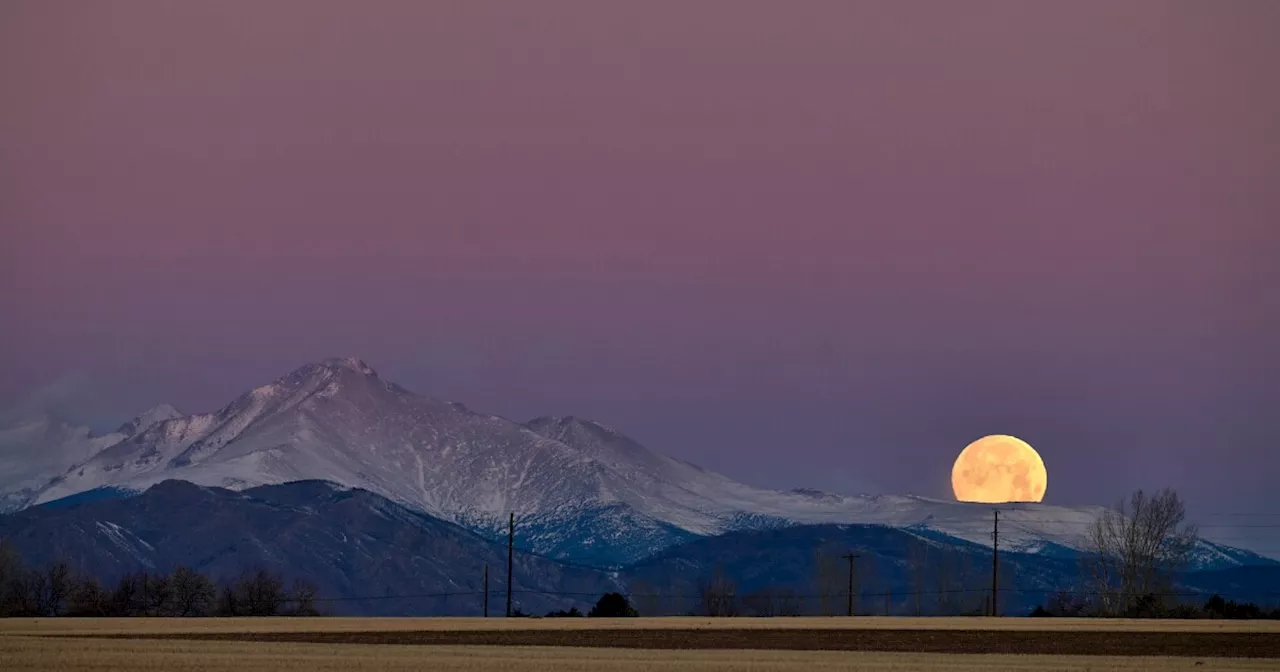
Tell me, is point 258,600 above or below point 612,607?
below

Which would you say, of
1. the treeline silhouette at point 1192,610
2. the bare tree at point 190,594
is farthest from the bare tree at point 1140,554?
the bare tree at point 190,594

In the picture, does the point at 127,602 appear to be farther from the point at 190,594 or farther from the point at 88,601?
the point at 190,594

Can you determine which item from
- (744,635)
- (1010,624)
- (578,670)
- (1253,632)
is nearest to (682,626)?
(744,635)

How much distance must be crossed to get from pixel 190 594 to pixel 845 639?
416 ft

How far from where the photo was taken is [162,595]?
19125cm

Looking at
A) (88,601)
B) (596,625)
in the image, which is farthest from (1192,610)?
(88,601)

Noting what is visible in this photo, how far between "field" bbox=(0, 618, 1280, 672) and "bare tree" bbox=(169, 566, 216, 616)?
9327 centimetres

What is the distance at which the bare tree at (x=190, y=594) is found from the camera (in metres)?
192

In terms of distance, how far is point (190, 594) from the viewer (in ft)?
638

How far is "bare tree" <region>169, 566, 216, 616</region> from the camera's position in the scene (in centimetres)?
19200

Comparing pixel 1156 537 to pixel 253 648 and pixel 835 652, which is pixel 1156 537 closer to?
pixel 835 652

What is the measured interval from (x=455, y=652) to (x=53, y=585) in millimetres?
143940

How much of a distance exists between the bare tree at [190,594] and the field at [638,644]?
93.3 meters

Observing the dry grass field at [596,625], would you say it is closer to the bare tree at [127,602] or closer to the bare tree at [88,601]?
Answer: the bare tree at [88,601]
